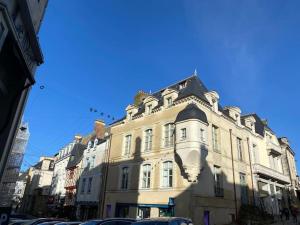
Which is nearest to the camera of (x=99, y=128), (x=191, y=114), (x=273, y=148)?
(x=191, y=114)

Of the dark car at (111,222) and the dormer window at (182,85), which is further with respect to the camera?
the dormer window at (182,85)

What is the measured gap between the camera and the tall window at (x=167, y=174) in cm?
2105

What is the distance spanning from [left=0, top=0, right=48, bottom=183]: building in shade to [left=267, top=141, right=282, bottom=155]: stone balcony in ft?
94.5

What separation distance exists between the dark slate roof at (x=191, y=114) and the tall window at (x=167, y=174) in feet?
11.9

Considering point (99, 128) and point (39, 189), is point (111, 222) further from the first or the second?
point (39, 189)

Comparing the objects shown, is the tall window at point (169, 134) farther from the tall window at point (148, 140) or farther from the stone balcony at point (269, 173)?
the stone balcony at point (269, 173)

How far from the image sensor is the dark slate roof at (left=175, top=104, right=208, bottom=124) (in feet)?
67.5

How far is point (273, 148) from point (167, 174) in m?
16.1

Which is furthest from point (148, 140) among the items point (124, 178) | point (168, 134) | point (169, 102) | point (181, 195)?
point (181, 195)

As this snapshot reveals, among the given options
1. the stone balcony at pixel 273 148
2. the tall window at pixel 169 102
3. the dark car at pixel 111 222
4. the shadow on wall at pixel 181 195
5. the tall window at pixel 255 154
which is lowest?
the dark car at pixel 111 222

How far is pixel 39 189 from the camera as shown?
50.5 metres

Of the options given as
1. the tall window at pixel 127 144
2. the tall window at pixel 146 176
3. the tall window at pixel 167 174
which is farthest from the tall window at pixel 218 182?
the tall window at pixel 127 144

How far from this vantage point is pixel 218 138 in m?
23.6

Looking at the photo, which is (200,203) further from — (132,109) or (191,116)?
(132,109)
